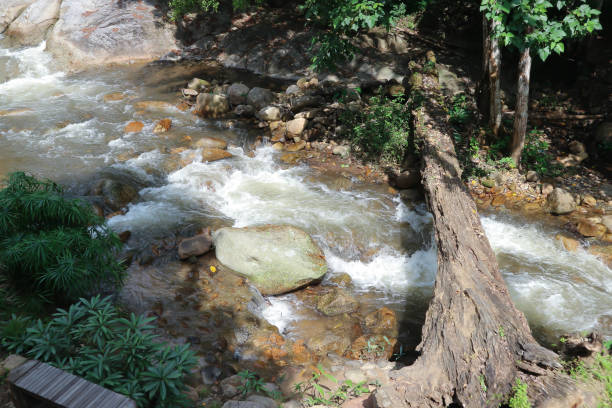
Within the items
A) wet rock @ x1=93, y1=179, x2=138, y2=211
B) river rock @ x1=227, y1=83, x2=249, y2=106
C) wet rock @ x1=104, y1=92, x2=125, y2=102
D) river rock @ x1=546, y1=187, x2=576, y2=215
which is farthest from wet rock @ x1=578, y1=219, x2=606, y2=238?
wet rock @ x1=104, y1=92, x2=125, y2=102

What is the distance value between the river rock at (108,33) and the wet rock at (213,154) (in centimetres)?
661

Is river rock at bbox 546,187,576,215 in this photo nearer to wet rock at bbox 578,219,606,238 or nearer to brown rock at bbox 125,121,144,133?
wet rock at bbox 578,219,606,238

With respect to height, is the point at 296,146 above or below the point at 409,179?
above

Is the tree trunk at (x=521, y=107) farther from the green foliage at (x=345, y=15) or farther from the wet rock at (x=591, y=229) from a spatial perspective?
the green foliage at (x=345, y=15)

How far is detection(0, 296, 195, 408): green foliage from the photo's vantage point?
9.16ft

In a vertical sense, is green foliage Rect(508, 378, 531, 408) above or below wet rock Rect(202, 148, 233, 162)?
below

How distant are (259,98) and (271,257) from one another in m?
5.26

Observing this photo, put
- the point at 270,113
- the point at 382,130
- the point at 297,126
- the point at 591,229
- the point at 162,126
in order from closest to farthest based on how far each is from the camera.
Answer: the point at 591,229 < the point at 382,130 < the point at 297,126 < the point at 162,126 < the point at 270,113

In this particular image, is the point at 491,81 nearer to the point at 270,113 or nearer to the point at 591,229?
the point at 591,229

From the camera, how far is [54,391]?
7.67 feet

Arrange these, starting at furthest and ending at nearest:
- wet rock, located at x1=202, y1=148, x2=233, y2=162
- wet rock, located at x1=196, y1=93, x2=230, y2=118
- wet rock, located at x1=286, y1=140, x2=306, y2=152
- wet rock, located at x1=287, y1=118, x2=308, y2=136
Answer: wet rock, located at x1=196, y1=93, x2=230, y2=118, wet rock, located at x1=287, y1=118, x2=308, y2=136, wet rock, located at x1=286, y1=140, x2=306, y2=152, wet rock, located at x1=202, y1=148, x2=233, y2=162

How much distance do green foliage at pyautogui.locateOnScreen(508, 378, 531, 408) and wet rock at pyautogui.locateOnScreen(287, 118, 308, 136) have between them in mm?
6443

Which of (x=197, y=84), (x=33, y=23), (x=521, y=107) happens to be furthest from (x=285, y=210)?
(x=33, y=23)

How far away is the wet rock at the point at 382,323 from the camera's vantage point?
506 cm
